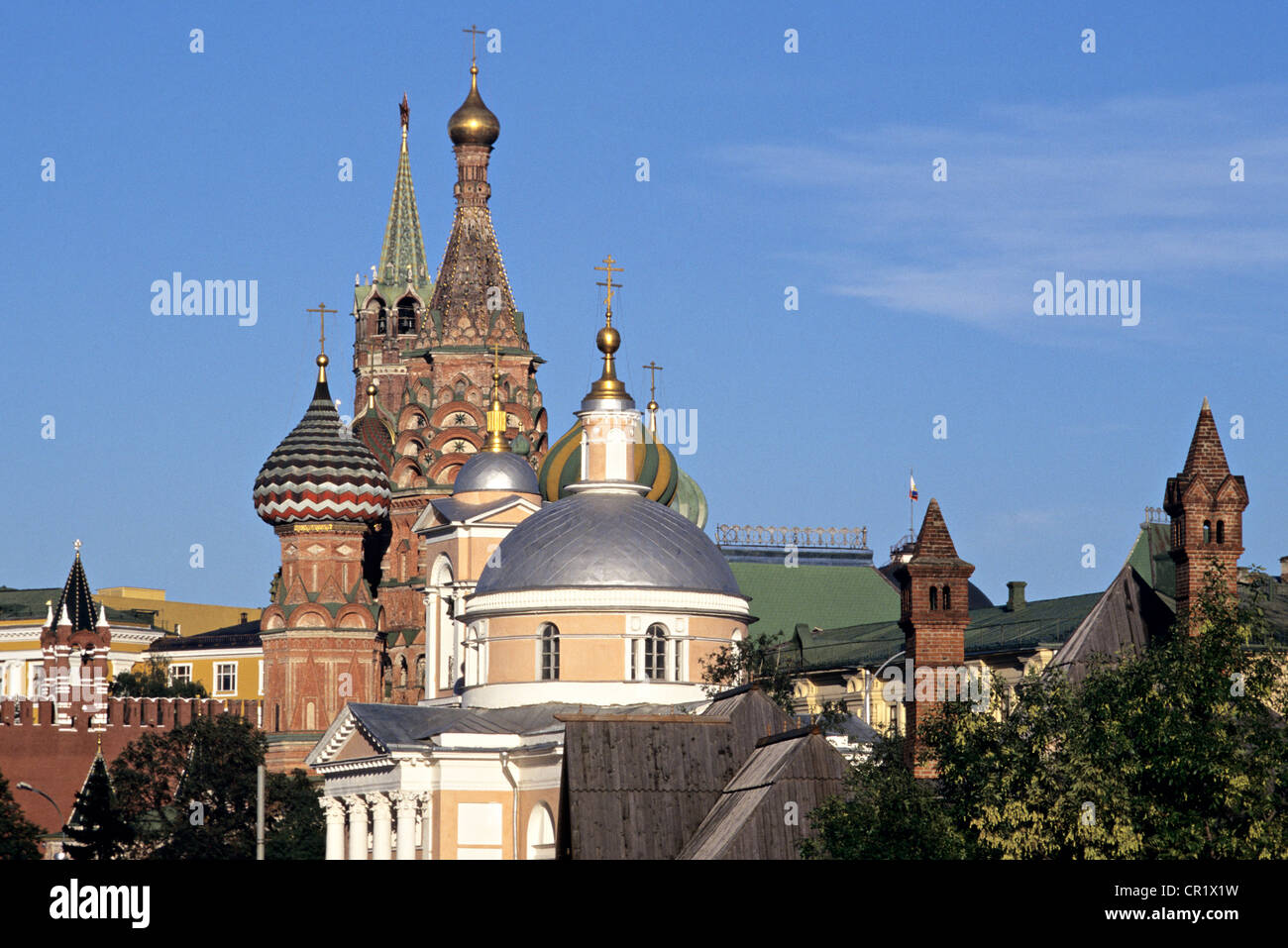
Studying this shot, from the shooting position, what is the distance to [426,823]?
6184 cm

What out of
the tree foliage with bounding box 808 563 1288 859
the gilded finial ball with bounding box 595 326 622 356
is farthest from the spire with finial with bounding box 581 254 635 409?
the tree foliage with bounding box 808 563 1288 859

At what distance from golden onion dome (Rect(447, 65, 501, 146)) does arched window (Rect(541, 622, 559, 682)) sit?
39238 mm

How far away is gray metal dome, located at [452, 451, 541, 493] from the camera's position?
75.7m

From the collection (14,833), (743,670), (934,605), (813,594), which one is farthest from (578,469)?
(934,605)

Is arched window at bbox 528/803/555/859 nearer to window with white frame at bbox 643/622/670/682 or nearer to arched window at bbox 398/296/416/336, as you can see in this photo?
window with white frame at bbox 643/622/670/682

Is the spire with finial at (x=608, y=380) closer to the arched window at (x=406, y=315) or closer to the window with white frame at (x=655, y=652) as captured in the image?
the window with white frame at (x=655, y=652)

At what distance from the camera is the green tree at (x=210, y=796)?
7412 centimetres

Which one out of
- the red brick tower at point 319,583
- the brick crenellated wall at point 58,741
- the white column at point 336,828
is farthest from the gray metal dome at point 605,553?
the brick crenellated wall at point 58,741

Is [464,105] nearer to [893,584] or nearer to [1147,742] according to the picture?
[893,584]

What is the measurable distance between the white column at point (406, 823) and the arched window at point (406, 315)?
58122 millimetres

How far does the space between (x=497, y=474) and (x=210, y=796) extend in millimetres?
13806

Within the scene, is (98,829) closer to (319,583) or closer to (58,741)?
(58,741)
